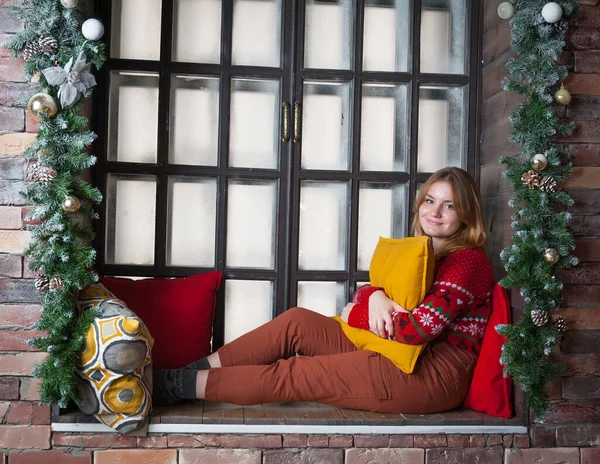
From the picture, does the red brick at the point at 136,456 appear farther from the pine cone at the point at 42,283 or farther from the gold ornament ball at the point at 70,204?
the gold ornament ball at the point at 70,204

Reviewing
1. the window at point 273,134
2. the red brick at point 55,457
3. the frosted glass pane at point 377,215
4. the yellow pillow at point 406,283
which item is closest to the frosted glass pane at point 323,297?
the window at point 273,134

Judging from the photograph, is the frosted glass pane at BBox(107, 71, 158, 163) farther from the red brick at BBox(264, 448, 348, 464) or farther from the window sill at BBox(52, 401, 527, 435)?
the red brick at BBox(264, 448, 348, 464)

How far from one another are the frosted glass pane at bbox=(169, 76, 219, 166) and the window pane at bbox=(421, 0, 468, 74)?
0.91m

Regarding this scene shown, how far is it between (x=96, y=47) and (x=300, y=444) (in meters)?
1.48

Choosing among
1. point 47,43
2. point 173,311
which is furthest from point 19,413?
point 47,43

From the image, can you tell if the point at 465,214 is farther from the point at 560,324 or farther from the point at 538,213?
the point at 560,324

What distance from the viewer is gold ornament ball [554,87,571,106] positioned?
237 cm

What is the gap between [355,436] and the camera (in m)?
2.35

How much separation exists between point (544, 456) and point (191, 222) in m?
1.62

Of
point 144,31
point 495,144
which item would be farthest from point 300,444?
point 144,31

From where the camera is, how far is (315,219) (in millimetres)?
2896

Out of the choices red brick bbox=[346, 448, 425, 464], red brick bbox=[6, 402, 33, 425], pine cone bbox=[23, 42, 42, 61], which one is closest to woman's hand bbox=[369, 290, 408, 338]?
red brick bbox=[346, 448, 425, 464]

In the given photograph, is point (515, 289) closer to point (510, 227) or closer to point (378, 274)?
point (510, 227)

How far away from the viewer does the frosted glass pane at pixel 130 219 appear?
280cm
